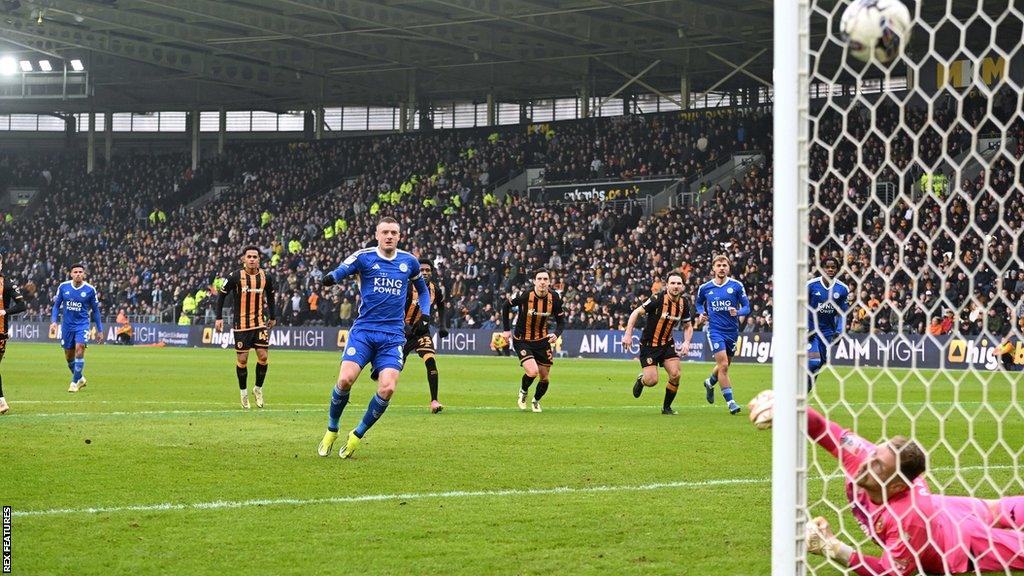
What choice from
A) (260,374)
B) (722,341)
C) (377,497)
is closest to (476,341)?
(260,374)

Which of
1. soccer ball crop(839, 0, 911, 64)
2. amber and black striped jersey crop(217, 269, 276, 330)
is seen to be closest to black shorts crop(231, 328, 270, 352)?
amber and black striped jersey crop(217, 269, 276, 330)

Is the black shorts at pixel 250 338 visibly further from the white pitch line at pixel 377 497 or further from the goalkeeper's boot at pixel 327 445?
the white pitch line at pixel 377 497

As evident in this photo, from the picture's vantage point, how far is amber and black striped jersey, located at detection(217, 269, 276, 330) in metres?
18.1

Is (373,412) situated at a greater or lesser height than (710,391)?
greater

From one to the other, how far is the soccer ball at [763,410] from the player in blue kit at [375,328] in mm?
6359

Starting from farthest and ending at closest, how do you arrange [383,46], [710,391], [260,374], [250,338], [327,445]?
[383,46]
[710,391]
[250,338]
[260,374]
[327,445]

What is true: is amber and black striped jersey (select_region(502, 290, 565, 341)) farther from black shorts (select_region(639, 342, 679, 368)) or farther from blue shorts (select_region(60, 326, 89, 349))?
blue shorts (select_region(60, 326, 89, 349))

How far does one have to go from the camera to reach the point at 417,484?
976cm

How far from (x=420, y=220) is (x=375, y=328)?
120 feet

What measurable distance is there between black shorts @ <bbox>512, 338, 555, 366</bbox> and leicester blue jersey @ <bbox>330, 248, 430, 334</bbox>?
593 cm

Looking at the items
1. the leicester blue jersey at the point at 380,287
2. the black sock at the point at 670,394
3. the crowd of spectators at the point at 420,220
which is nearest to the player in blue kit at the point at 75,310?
the black sock at the point at 670,394

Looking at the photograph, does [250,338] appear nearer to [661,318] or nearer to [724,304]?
[661,318]

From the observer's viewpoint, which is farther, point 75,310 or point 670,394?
point 75,310

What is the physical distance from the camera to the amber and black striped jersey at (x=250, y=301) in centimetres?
1806
